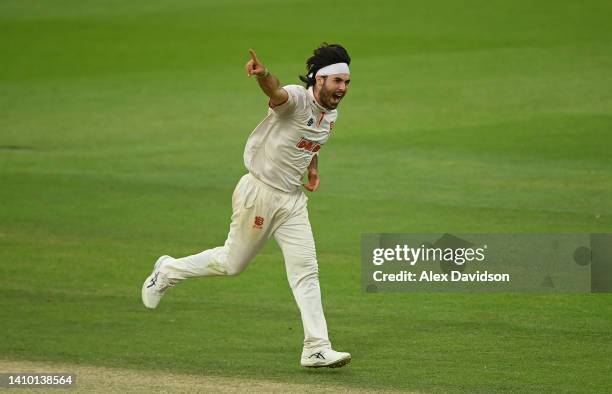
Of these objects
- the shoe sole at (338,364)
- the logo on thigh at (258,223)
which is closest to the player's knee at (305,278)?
the logo on thigh at (258,223)

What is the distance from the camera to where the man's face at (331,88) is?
32.2 ft

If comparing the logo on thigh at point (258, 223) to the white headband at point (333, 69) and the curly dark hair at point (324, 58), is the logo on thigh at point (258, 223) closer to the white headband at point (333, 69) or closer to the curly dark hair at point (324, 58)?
the curly dark hair at point (324, 58)

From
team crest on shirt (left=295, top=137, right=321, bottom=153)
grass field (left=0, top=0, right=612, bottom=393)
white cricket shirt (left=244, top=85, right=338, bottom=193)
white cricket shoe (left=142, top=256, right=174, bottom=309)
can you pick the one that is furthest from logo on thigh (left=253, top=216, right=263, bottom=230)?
grass field (left=0, top=0, right=612, bottom=393)

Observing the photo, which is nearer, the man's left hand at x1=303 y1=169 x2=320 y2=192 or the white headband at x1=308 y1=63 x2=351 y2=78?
the white headband at x1=308 y1=63 x2=351 y2=78

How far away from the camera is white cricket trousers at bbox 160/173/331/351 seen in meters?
9.84

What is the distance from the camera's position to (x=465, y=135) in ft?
71.6

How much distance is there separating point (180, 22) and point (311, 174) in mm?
23662

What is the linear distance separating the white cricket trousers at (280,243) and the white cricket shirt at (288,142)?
102 mm

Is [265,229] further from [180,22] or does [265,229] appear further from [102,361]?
[180,22]

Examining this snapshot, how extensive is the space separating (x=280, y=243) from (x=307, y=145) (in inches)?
30.5

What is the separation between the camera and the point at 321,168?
778 inches

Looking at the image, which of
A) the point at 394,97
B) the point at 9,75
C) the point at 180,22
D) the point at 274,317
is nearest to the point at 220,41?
the point at 180,22

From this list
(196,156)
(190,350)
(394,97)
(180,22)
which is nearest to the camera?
(190,350)

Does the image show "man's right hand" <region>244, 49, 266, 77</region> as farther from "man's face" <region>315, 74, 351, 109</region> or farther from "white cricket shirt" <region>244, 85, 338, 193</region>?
"man's face" <region>315, 74, 351, 109</region>
